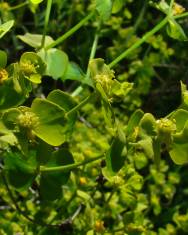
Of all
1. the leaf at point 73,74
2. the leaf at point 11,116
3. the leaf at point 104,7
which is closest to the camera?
the leaf at point 11,116

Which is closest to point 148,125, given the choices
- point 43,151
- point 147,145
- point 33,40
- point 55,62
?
point 147,145

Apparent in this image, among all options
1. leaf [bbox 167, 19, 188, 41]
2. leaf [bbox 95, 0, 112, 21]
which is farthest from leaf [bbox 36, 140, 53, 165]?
leaf [bbox 167, 19, 188, 41]

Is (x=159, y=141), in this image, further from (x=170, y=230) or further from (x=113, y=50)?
(x=113, y=50)

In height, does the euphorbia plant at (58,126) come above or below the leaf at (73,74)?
above

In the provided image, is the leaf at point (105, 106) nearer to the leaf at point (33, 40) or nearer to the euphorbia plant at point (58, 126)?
the euphorbia plant at point (58, 126)

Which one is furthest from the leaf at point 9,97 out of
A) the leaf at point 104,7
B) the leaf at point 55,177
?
the leaf at point 104,7

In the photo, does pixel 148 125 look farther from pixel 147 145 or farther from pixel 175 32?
pixel 175 32
